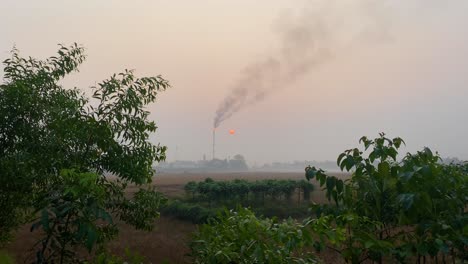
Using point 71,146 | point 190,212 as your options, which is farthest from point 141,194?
point 190,212

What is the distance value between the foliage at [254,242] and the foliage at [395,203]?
403mm

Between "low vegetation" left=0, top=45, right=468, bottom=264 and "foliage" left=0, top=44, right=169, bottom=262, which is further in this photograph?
"foliage" left=0, top=44, right=169, bottom=262

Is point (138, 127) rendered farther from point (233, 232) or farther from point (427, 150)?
point (427, 150)

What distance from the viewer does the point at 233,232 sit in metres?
2.36

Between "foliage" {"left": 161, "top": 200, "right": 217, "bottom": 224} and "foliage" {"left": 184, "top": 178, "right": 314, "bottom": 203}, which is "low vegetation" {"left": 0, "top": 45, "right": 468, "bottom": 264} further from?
"foliage" {"left": 184, "top": 178, "right": 314, "bottom": 203}

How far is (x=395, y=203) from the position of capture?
9.71 feet

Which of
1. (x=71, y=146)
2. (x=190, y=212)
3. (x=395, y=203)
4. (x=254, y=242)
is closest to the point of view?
(x=254, y=242)

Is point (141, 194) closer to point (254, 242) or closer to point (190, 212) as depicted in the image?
point (254, 242)

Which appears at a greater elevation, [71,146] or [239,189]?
[71,146]

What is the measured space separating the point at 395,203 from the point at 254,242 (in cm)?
157

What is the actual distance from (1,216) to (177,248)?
32.6ft

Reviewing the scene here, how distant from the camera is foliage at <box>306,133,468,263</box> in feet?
8.30

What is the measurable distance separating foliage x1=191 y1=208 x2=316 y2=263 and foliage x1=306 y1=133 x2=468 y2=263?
0.40 m

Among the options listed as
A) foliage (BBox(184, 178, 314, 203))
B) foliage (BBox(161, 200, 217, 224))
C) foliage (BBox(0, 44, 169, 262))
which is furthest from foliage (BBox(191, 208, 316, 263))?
Result: foliage (BBox(184, 178, 314, 203))
